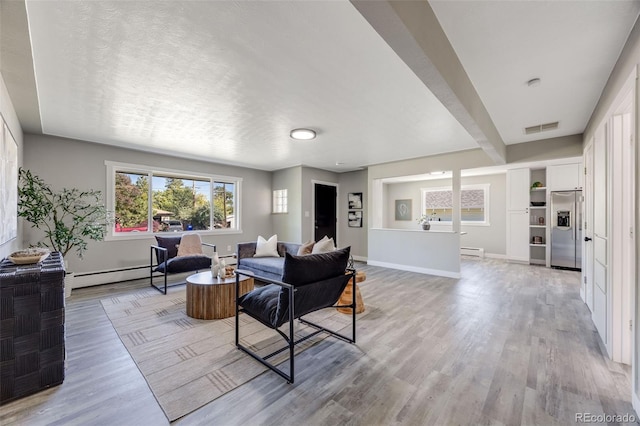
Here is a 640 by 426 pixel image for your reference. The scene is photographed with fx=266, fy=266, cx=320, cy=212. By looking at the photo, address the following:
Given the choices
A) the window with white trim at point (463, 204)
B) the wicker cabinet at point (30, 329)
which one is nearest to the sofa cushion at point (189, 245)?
the wicker cabinet at point (30, 329)

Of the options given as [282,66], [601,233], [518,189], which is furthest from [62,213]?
[518,189]

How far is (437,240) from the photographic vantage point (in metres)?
5.18

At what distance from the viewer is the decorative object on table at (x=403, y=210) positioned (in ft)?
26.6

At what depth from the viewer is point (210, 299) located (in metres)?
3.03

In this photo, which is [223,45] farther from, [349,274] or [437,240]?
[437,240]

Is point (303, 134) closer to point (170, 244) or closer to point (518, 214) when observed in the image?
point (170, 244)

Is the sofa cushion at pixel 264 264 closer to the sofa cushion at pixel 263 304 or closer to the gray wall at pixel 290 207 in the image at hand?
the sofa cushion at pixel 263 304

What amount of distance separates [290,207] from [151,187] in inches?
116

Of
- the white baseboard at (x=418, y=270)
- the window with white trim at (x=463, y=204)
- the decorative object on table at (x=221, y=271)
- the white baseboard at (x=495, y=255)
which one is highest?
the window with white trim at (x=463, y=204)

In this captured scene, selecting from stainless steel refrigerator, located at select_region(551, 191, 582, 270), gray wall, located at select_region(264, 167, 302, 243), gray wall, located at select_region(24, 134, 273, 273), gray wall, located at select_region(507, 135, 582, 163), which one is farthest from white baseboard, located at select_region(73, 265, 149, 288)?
stainless steel refrigerator, located at select_region(551, 191, 582, 270)

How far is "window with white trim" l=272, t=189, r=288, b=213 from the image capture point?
6801mm

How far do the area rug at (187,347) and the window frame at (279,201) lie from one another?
11.8 feet

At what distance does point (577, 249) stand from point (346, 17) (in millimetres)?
6655

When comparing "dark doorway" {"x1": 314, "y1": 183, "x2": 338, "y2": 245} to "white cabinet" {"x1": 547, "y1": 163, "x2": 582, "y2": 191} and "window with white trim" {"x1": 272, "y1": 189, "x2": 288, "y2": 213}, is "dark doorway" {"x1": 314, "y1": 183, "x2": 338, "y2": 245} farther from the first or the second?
"white cabinet" {"x1": 547, "y1": 163, "x2": 582, "y2": 191}
